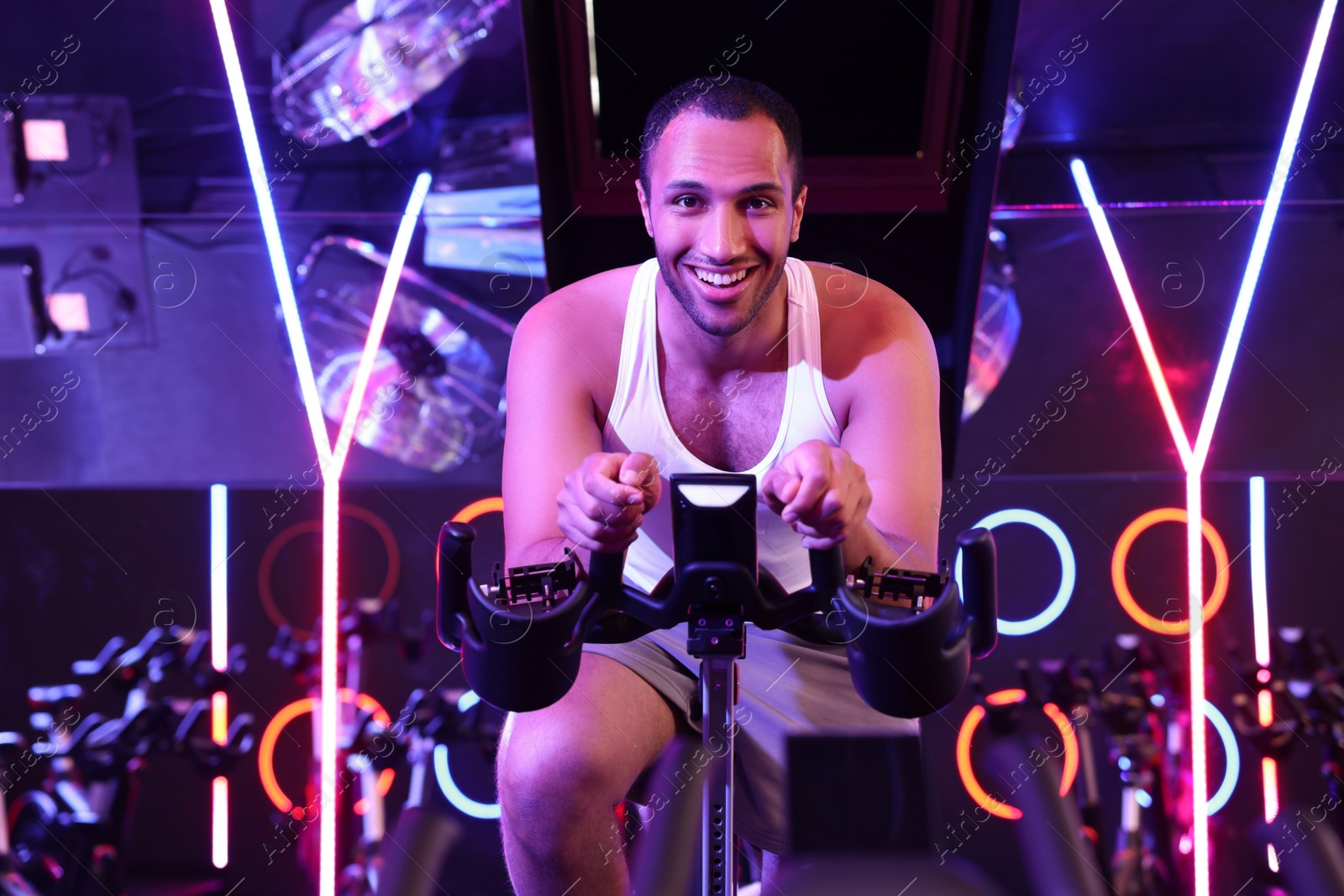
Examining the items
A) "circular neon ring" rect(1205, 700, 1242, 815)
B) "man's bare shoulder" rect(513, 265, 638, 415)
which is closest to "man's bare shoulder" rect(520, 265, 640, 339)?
"man's bare shoulder" rect(513, 265, 638, 415)

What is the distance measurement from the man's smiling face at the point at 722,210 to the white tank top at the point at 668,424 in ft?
0.61

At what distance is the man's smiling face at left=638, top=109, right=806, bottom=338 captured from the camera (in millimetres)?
1582

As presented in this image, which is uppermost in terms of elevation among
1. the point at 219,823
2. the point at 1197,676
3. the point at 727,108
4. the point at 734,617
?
the point at 727,108

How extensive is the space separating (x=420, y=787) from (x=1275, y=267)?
292 centimetres

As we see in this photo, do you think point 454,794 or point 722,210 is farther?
point 454,794

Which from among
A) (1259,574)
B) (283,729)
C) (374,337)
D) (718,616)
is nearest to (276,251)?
(374,337)

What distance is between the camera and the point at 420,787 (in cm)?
302

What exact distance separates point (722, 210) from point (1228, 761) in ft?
7.96

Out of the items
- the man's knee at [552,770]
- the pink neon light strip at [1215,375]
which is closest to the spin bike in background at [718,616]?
the man's knee at [552,770]

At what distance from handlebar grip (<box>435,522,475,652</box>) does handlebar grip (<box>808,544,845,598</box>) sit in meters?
0.41

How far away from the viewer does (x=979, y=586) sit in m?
1.13

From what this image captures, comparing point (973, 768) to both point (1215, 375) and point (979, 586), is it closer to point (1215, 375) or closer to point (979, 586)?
point (1215, 375)

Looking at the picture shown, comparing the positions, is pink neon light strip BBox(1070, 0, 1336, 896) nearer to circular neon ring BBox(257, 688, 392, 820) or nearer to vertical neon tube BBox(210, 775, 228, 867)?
circular neon ring BBox(257, 688, 392, 820)

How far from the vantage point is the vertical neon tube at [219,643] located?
3.06 metres
